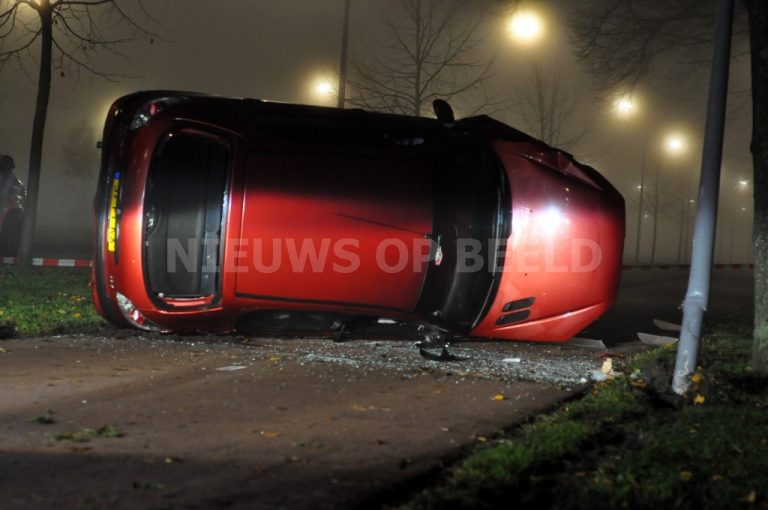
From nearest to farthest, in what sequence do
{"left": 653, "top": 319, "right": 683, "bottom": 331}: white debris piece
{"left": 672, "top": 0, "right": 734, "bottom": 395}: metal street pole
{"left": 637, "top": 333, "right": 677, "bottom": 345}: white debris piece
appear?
{"left": 672, "top": 0, "right": 734, "bottom": 395}: metal street pole, {"left": 637, "top": 333, "right": 677, "bottom": 345}: white debris piece, {"left": 653, "top": 319, "right": 683, "bottom": 331}: white debris piece

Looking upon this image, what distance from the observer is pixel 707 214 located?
22.3 feet

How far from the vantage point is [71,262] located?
1730 centimetres

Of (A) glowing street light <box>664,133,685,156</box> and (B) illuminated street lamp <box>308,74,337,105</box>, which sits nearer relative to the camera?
(B) illuminated street lamp <box>308,74,337,105</box>

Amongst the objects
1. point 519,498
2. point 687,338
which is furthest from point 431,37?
point 519,498

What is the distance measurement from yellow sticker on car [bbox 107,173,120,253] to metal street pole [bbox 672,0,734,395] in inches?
196

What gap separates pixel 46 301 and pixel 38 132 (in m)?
4.81

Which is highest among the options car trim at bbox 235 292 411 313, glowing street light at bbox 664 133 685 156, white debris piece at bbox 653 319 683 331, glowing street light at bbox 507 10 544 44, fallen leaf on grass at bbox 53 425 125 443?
glowing street light at bbox 664 133 685 156

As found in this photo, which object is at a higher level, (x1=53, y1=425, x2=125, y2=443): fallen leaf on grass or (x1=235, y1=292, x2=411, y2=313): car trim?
(x1=235, y1=292, x2=411, y2=313): car trim

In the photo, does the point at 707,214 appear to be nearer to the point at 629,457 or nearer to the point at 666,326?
the point at 629,457

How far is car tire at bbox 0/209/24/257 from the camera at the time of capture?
18.9 metres

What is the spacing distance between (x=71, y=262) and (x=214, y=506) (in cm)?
1465

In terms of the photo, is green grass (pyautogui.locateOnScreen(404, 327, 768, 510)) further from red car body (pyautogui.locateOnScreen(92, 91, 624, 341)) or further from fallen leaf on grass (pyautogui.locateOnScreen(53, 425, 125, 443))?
fallen leaf on grass (pyautogui.locateOnScreen(53, 425, 125, 443))

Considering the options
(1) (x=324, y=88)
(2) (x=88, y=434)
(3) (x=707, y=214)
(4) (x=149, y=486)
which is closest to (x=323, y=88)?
(1) (x=324, y=88)

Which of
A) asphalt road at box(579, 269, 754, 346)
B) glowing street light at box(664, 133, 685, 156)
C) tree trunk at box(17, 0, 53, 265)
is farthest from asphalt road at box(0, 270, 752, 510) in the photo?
glowing street light at box(664, 133, 685, 156)
